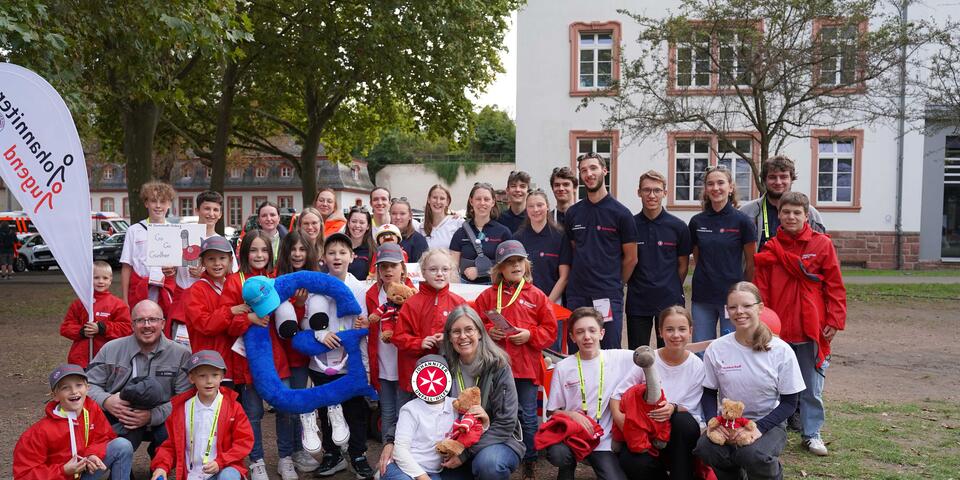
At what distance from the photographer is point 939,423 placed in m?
6.48

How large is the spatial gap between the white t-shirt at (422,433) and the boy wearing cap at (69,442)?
1.71 m

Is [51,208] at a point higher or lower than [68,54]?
lower

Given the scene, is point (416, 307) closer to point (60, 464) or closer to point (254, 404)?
point (254, 404)

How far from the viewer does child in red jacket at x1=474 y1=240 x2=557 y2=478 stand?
5.05 m

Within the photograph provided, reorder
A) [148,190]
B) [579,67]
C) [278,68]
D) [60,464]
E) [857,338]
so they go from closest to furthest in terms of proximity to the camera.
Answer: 1. [60,464]
2. [148,190]
3. [857,338]
4. [278,68]
5. [579,67]

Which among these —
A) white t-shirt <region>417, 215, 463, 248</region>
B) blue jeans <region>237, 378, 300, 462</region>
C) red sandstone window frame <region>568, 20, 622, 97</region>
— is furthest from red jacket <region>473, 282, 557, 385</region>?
red sandstone window frame <region>568, 20, 622, 97</region>

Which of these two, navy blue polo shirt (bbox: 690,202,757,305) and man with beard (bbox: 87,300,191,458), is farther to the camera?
navy blue polo shirt (bbox: 690,202,757,305)

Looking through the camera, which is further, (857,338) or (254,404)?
(857,338)

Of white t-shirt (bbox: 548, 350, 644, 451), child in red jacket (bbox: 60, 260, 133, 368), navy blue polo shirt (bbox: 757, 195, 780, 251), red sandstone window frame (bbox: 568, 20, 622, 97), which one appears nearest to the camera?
white t-shirt (bbox: 548, 350, 644, 451)

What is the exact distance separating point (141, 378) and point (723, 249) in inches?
174

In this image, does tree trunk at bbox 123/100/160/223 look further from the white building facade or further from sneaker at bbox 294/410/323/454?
sneaker at bbox 294/410/323/454

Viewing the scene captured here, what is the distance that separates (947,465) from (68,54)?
405 inches

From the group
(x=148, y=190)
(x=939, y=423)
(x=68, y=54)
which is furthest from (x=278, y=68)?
(x=939, y=423)

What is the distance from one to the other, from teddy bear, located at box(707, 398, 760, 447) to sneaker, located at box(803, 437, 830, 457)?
1380mm
